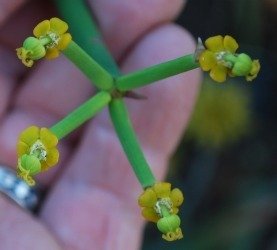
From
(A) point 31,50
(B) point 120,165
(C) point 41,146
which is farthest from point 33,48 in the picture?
(B) point 120,165

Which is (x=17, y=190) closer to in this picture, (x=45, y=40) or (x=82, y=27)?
(x=82, y=27)

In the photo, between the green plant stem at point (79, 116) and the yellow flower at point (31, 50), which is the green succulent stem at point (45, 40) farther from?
the green plant stem at point (79, 116)

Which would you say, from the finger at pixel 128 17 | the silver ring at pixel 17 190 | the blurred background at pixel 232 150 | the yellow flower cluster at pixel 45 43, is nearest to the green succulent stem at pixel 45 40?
the yellow flower cluster at pixel 45 43

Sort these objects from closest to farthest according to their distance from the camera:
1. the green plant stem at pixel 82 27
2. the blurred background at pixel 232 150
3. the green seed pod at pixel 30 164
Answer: the green seed pod at pixel 30 164
the green plant stem at pixel 82 27
the blurred background at pixel 232 150

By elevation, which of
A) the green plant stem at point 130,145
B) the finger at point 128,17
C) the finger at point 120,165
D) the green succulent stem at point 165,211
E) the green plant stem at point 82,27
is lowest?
the green succulent stem at point 165,211

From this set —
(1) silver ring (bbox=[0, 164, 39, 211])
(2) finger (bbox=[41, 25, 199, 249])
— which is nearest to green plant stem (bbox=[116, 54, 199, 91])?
(2) finger (bbox=[41, 25, 199, 249])

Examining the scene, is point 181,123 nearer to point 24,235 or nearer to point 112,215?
point 112,215

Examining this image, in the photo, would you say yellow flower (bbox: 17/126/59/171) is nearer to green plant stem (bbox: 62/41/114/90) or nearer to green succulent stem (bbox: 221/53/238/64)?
green plant stem (bbox: 62/41/114/90)
